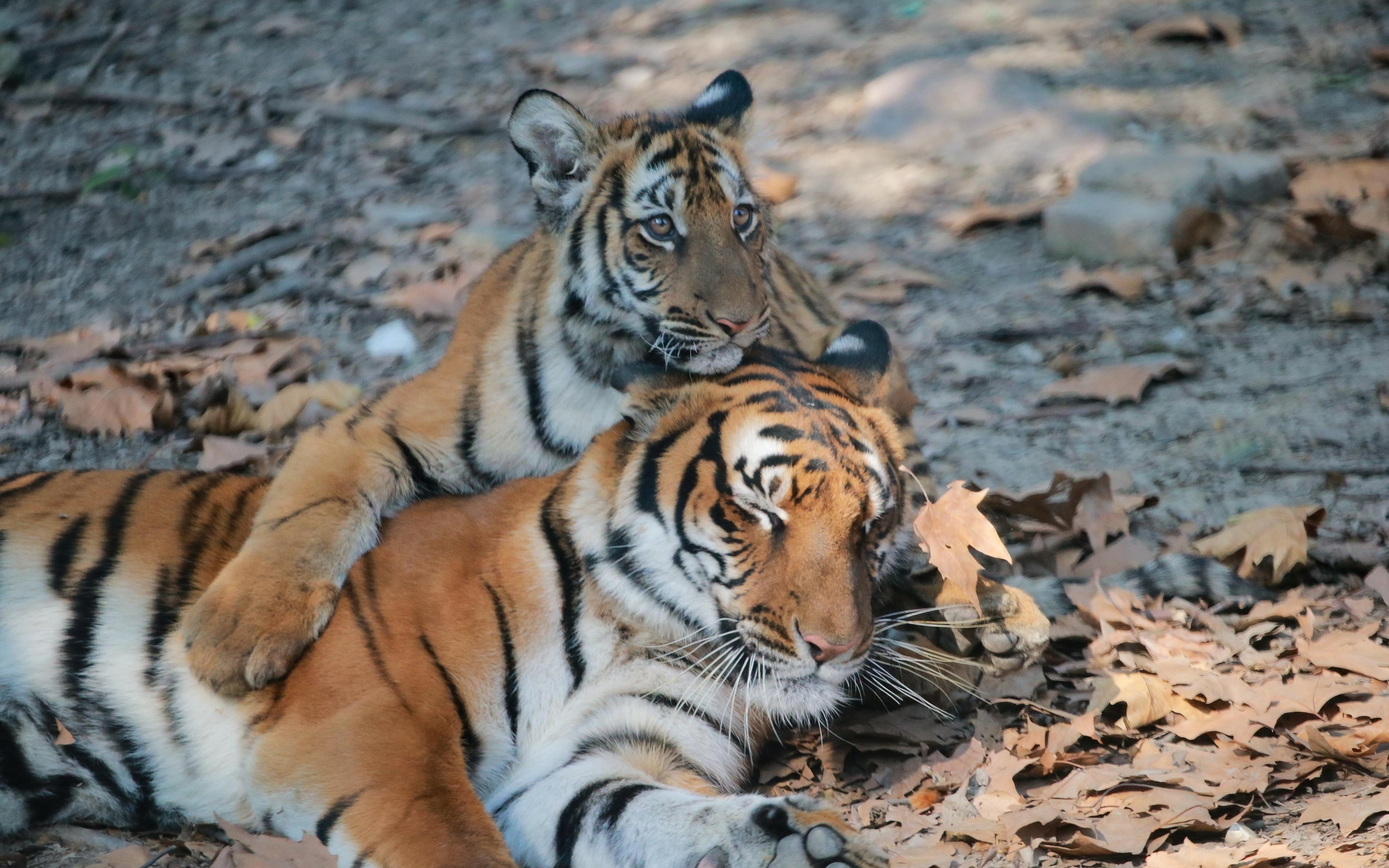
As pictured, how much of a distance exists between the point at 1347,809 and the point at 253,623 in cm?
186

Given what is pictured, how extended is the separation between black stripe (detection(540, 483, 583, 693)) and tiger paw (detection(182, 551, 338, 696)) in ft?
1.37

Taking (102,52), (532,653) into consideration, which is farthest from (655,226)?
(102,52)

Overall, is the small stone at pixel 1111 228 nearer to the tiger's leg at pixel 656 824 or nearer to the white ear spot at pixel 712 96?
the white ear spot at pixel 712 96

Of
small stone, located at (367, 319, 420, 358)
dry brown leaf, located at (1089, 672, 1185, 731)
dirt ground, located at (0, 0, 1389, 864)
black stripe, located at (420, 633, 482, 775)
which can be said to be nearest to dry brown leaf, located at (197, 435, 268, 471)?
dirt ground, located at (0, 0, 1389, 864)

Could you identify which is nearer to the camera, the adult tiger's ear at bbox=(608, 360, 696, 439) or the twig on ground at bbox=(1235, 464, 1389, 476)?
the adult tiger's ear at bbox=(608, 360, 696, 439)

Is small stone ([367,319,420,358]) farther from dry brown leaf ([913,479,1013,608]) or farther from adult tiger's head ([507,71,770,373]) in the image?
dry brown leaf ([913,479,1013,608])

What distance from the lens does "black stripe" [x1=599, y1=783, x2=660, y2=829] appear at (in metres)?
2.16

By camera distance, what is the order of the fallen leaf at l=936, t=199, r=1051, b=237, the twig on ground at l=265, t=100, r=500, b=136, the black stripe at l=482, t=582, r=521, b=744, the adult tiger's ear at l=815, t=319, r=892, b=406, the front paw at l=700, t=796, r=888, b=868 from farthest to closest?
the twig on ground at l=265, t=100, r=500, b=136, the fallen leaf at l=936, t=199, r=1051, b=237, the adult tiger's ear at l=815, t=319, r=892, b=406, the black stripe at l=482, t=582, r=521, b=744, the front paw at l=700, t=796, r=888, b=868

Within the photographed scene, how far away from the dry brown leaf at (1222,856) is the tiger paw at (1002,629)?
1.85ft

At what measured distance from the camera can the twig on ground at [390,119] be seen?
5.96m

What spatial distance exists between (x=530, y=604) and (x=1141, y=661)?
1.27 meters

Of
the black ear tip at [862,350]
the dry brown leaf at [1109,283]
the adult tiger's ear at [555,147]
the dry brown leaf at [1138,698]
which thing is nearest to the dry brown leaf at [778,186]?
the dry brown leaf at [1109,283]

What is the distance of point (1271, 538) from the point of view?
2.96 m

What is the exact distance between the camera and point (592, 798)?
220cm
